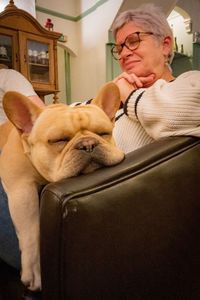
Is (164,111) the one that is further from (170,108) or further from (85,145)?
(85,145)

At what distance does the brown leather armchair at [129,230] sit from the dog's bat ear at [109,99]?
25cm

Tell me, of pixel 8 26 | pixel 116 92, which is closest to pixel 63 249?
pixel 116 92

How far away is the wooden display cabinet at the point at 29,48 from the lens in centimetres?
260

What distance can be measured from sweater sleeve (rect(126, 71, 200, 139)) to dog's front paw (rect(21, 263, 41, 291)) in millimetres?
400

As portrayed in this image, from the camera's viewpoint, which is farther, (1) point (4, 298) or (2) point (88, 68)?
(2) point (88, 68)

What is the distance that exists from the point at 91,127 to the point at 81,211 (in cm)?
30

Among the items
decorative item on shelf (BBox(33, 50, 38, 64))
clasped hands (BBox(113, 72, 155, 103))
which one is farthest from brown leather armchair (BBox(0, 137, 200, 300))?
decorative item on shelf (BBox(33, 50, 38, 64))

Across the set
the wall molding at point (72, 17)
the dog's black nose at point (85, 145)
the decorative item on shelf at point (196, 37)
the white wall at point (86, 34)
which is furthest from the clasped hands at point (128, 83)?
the decorative item on shelf at point (196, 37)

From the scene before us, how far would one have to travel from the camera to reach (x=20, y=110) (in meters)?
0.69

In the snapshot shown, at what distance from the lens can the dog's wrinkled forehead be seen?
2.16 feet

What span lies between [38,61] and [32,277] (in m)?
2.56

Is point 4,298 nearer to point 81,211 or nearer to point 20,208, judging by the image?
point 20,208

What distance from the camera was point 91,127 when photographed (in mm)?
700

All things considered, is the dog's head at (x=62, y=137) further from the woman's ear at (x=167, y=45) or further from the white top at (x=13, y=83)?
the white top at (x=13, y=83)
